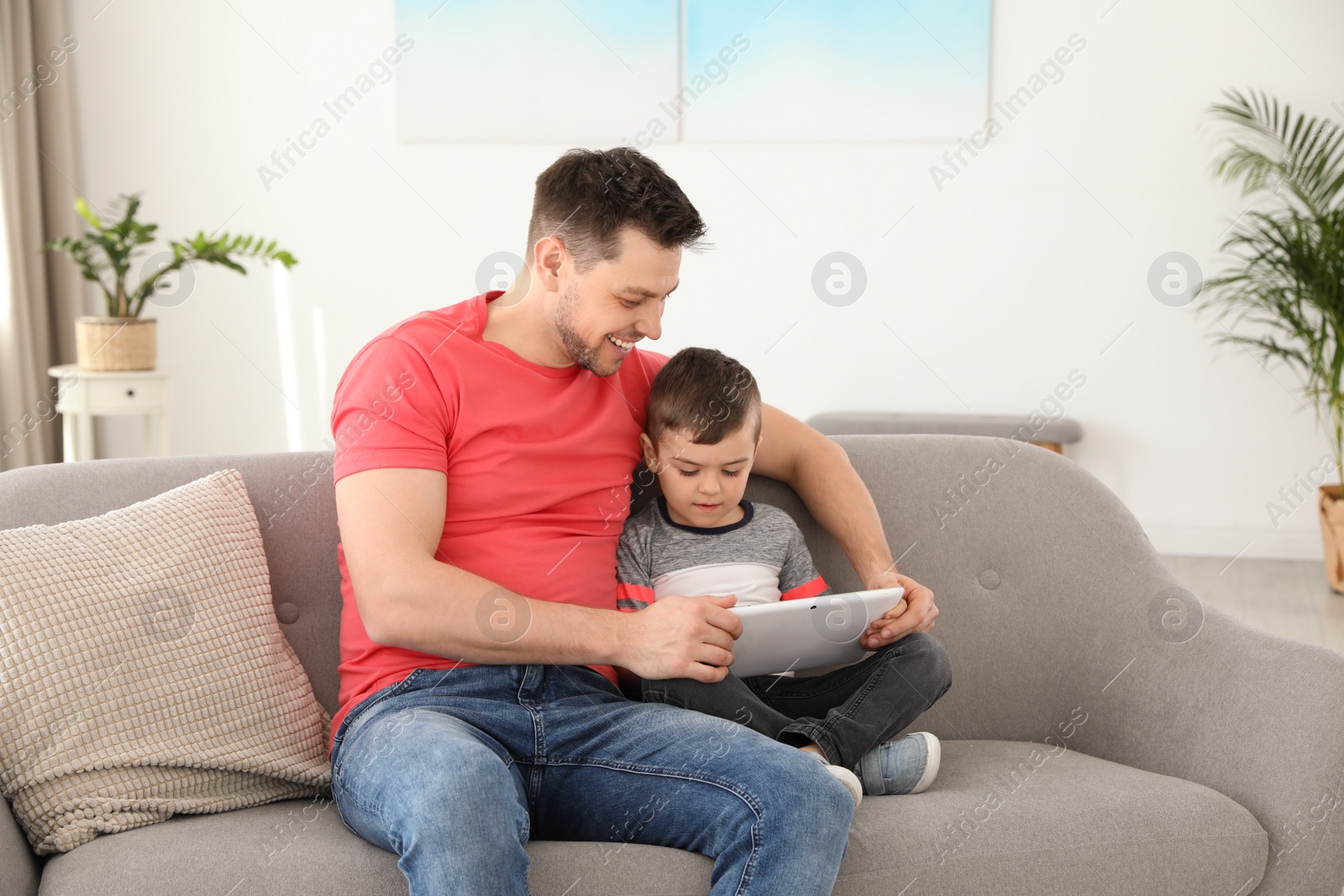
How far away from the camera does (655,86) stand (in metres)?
4.29

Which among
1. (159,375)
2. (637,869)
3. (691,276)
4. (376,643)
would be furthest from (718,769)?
(691,276)

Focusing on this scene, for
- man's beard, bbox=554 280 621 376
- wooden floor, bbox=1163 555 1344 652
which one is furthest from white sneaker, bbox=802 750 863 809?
wooden floor, bbox=1163 555 1344 652

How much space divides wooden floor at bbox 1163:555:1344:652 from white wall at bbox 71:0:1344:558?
0.13 m

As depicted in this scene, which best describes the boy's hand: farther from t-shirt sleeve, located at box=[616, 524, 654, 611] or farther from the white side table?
the white side table

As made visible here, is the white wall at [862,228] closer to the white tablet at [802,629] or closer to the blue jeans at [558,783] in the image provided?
the white tablet at [802,629]

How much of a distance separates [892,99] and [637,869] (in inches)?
139

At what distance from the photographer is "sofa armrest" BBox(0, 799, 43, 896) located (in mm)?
1139

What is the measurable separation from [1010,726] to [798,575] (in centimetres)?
39

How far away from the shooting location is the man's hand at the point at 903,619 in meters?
1.50

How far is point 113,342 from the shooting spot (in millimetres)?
3500

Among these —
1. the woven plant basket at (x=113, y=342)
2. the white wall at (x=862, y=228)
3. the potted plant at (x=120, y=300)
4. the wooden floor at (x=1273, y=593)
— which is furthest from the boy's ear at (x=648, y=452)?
the white wall at (x=862, y=228)

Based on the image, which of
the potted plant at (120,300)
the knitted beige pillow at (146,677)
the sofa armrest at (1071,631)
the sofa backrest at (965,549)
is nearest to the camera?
the knitted beige pillow at (146,677)

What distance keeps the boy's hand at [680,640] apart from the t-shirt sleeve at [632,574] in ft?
0.48

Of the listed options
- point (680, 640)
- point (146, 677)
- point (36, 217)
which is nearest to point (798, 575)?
point (680, 640)
